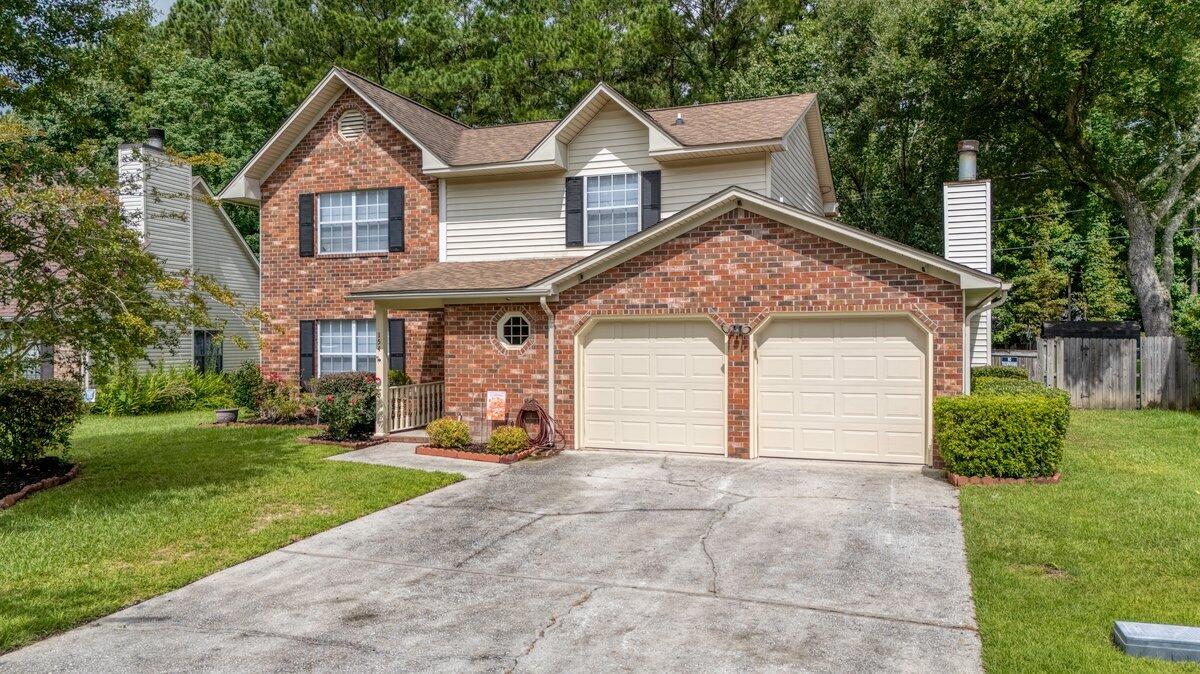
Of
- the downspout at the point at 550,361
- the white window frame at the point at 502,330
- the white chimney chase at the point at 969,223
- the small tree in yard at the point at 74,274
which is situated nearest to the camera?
the small tree in yard at the point at 74,274

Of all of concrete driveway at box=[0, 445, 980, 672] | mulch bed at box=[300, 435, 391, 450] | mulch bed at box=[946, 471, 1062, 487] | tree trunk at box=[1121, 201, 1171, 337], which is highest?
tree trunk at box=[1121, 201, 1171, 337]

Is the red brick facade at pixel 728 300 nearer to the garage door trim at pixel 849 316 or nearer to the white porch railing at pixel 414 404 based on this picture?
the garage door trim at pixel 849 316

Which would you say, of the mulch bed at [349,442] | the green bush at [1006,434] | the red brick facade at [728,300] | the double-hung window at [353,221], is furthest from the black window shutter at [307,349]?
the green bush at [1006,434]

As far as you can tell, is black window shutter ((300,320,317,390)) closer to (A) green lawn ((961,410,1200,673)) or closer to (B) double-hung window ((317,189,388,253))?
(B) double-hung window ((317,189,388,253))

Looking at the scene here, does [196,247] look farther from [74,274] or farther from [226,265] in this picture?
[74,274]

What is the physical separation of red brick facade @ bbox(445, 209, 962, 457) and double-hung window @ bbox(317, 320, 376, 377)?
4312 mm

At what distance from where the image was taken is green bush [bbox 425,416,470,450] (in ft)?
42.1

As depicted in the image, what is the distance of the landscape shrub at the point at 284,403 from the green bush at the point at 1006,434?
12.7 metres

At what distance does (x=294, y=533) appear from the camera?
809cm

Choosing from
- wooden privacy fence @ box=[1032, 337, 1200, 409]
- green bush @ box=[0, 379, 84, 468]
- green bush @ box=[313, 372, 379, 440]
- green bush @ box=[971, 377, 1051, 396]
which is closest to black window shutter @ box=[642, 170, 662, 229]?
green bush @ box=[313, 372, 379, 440]

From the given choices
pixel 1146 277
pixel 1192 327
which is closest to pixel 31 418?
pixel 1192 327

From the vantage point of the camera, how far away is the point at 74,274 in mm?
9578

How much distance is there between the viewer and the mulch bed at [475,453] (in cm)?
1229

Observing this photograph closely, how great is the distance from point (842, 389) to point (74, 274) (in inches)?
415
